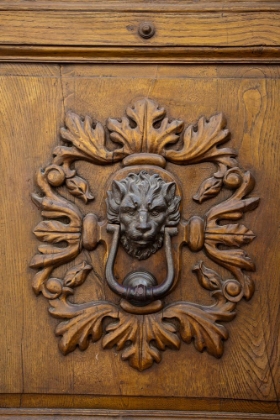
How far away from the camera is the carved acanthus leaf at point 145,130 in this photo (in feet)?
3.24

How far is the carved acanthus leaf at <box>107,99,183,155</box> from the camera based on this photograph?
38.8 inches

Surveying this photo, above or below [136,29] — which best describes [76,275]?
below

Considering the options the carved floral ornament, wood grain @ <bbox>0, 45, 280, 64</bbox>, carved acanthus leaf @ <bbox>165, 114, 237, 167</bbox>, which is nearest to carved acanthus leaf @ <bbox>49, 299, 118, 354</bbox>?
the carved floral ornament

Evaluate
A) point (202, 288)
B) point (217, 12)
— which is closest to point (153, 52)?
point (217, 12)

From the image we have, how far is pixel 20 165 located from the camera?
3.30 feet

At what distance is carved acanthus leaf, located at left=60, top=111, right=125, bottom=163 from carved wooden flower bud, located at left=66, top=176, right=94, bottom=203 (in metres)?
0.04

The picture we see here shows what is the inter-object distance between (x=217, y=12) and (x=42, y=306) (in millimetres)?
474

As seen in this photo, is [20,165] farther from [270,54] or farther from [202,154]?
[270,54]

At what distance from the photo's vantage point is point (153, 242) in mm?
967

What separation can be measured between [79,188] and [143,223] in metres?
0.11

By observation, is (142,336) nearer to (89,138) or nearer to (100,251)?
(100,251)

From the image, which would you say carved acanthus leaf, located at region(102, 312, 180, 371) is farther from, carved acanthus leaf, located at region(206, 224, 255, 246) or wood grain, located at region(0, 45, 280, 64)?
wood grain, located at region(0, 45, 280, 64)

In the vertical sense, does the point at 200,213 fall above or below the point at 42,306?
above

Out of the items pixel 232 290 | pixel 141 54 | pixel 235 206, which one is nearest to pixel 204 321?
pixel 232 290
